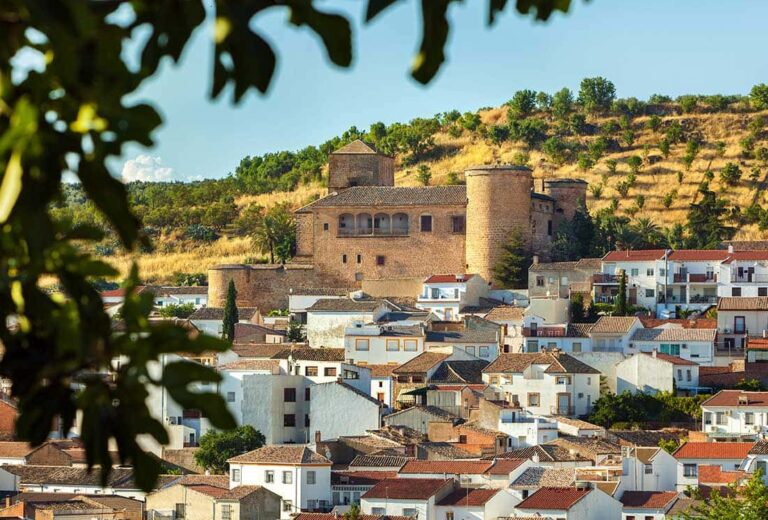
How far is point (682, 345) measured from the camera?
43.1 metres

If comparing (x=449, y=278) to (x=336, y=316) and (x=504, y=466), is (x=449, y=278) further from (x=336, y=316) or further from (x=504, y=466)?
(x=504, y=466)

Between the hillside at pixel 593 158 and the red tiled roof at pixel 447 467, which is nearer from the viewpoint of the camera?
the red tiled roof at pixel 447 467

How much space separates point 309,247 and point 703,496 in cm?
2298

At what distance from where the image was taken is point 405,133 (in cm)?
8000

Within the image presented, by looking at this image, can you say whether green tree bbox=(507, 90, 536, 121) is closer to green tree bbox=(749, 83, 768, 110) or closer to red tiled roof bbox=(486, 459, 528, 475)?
green tree bbox=(749, 83, 768, 110)

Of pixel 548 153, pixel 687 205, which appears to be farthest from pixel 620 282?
pixel 548 153

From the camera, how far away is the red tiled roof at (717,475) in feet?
107

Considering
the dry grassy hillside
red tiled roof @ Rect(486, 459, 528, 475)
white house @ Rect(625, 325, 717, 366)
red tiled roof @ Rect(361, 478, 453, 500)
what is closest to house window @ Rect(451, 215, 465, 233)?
white house @ Rect(625, 325, 717, 366)

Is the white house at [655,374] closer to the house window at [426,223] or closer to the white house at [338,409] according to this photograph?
the white house at [338,409]

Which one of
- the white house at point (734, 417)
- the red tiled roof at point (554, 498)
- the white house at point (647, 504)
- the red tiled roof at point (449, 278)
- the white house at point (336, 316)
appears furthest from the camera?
the red tiled roof at point (449, 278)

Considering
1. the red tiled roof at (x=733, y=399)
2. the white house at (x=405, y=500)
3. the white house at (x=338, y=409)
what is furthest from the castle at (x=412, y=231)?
the white house at (x=405, y=500)

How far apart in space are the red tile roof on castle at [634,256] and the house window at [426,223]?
565 centimetres

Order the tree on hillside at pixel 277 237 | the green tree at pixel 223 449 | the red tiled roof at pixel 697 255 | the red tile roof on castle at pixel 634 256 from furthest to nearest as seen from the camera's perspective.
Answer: the tree on hillside at pixel 277 237, the red tile roof on castle at pixel 634 256, the red tiled roof at pixel 697 255, the green tree at pixel 223 449

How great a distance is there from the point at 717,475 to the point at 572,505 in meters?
4.01
